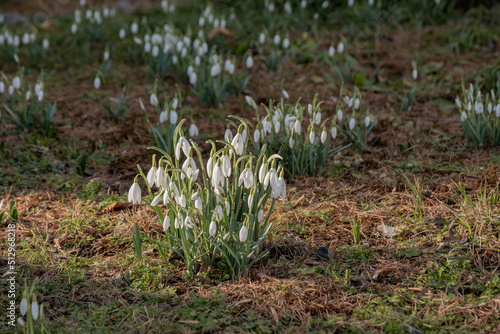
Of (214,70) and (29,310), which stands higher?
(214,70)

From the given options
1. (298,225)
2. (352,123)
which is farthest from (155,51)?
(298,225)

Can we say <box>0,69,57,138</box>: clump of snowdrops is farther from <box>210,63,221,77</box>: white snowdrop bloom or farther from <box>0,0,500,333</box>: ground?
<box>210,63,221,77</box>: white snowdrop bloom

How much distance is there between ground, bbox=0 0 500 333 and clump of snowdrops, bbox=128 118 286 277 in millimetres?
134

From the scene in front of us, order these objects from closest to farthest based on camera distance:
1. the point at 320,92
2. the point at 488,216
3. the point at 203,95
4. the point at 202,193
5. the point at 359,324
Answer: the point at 359,324 → the point at 202,193 → the point at 488,216 → the point at 203,95 → the point at 320,92

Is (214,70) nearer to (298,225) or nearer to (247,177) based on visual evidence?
(298,225)

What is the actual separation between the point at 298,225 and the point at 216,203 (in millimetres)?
716

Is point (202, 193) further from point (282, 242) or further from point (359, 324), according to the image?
point (359, 324)

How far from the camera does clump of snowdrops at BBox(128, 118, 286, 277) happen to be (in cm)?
249

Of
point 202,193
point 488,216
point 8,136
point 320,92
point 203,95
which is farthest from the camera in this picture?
point 320,92

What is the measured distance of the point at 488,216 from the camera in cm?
299

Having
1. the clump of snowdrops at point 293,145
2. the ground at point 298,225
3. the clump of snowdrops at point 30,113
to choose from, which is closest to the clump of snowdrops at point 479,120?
the ground at point 298,225

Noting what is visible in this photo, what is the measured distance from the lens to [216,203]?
2.72m

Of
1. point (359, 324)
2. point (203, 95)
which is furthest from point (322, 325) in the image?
point (203, 95)

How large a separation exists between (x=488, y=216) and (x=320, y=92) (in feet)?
10.1
